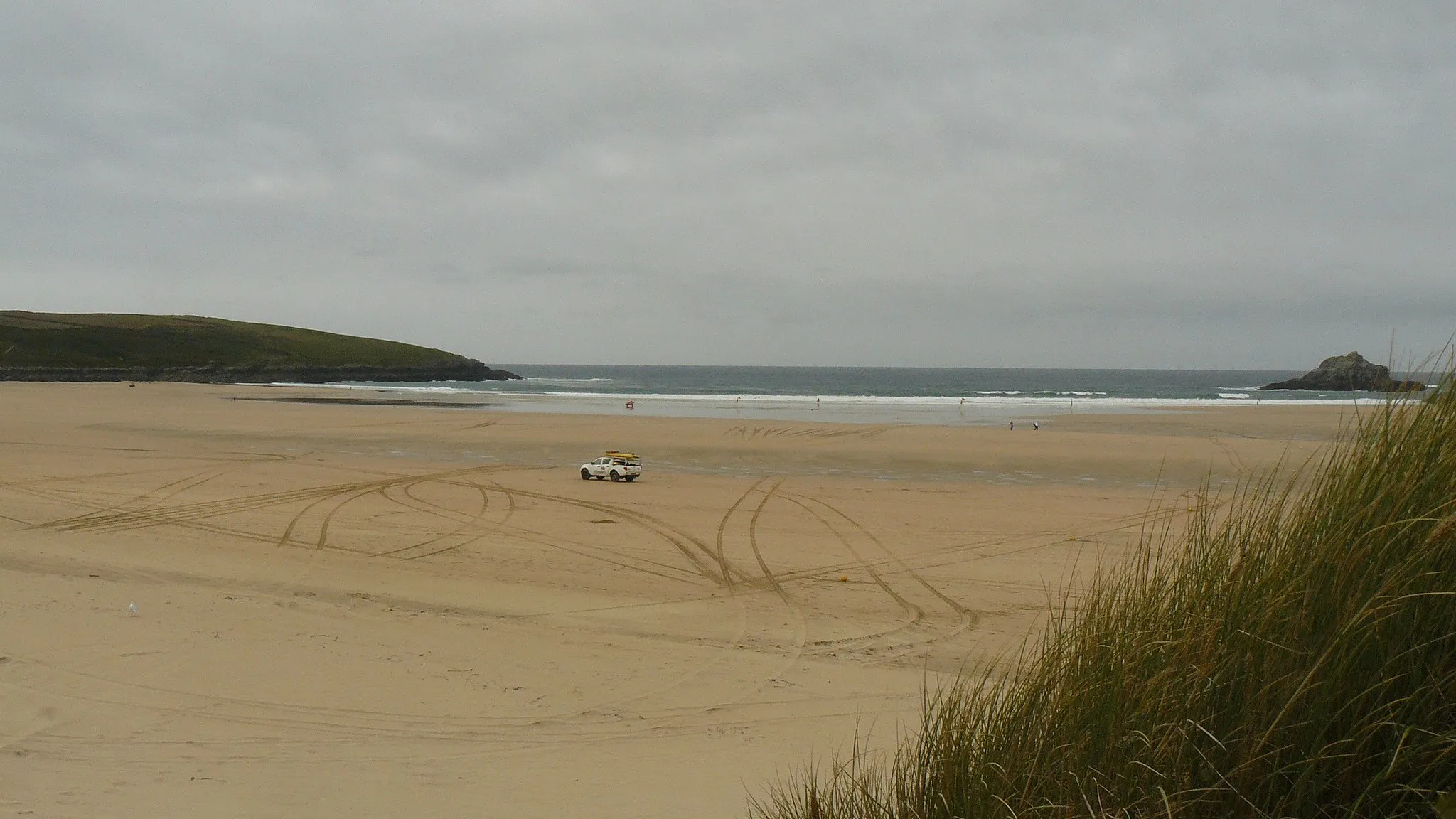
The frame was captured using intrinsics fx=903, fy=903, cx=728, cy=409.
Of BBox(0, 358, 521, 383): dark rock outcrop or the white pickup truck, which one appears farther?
BBox(0, 358, 521, 383): dark rock outcrop

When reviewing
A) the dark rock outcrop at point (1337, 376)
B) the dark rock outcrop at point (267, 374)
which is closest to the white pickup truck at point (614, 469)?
the dark rock outcrop at point (267, 374)

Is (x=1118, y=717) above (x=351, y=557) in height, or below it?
above

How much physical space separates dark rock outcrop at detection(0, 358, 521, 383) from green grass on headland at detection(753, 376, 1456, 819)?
92.6 m

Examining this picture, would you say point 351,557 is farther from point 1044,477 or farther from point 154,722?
point 1044,477

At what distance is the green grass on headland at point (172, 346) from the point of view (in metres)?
84.2

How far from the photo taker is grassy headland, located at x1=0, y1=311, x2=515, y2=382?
268 feet

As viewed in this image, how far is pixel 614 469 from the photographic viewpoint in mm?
20719

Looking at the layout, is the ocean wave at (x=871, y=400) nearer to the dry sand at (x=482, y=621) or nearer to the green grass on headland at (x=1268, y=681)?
the dry sand at (x=482, y=621)

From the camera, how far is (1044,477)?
75.9 feet

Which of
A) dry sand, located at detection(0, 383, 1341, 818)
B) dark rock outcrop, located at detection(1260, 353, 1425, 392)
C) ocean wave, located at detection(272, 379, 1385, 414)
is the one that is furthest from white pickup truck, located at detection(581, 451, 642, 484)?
dark rock outcrop, located at detection(1260, 353, 1425, 392)

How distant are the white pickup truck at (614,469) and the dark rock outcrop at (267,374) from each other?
76320 mm

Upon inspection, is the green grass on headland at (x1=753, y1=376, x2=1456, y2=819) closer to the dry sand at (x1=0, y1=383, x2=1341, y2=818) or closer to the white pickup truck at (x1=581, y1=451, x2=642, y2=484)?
the dry sand at (x1=0, y1=383, x2=1341, y2=818)

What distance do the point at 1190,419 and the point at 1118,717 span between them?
157ft

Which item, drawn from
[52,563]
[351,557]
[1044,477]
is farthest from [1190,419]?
[52,563]
